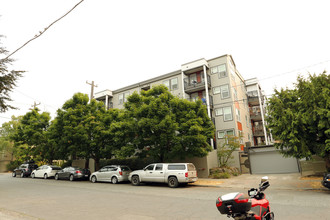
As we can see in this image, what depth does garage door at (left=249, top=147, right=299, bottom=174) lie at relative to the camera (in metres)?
22.2

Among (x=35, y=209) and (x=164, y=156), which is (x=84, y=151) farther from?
(x=35, y=209)

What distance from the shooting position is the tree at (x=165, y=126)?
1766 cm

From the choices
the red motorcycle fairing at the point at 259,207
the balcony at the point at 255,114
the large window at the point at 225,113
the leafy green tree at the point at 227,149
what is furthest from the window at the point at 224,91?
the red motorcycle fairing at the point at 259,207

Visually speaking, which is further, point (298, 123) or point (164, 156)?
point (164, 156)

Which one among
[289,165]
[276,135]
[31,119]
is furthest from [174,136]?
[31,119]

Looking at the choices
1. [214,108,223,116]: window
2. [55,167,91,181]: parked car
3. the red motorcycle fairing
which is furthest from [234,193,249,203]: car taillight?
[214,108,223,116]: window

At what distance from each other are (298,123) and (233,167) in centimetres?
1116

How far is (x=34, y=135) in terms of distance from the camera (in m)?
28.5

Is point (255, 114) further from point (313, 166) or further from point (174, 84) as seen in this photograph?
point (313, 166)

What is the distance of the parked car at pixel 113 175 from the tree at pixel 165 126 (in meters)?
1.80

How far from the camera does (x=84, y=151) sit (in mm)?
22859

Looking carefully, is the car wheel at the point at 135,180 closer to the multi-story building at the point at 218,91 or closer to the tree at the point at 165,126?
the tree at the point at 165,126

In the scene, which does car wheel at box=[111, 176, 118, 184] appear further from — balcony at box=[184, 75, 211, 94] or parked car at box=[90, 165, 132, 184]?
balcony at box=[184, 75, 211, 94]

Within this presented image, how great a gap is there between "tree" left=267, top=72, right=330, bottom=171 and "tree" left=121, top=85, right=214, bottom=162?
20.0ft
